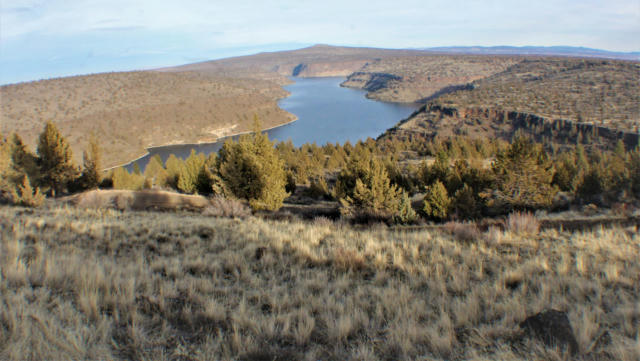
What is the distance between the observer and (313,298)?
4211 mm

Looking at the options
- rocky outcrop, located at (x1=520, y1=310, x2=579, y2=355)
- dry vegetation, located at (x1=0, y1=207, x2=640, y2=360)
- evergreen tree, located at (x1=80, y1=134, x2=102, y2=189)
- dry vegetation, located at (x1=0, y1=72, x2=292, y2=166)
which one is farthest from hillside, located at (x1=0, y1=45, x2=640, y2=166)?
rocky outcrop, located at (x1=520, y1=310, x2=579, y2=355)

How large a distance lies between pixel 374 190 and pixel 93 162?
95.8 ft

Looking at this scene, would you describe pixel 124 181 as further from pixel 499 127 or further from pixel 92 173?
pixel 499 127

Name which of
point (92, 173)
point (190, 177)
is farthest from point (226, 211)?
point (92, 173)

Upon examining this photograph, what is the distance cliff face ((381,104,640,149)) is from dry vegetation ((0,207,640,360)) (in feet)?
298

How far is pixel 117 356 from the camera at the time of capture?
9.11 feet

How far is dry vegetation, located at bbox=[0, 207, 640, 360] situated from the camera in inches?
116

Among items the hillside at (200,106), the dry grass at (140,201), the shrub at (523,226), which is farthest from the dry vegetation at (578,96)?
the dry grass at (140,201)

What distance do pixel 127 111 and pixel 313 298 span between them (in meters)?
160

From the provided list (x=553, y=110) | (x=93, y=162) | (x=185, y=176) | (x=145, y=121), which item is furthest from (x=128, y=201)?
(x=145, y=121)

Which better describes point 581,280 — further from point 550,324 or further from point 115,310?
point 115,310

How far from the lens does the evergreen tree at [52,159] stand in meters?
29.4

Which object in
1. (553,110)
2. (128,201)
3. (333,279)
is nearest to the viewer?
(333,279)

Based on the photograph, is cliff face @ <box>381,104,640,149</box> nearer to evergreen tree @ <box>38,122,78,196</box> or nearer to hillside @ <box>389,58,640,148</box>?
hillside @ <box>389,58,640,148</box>
